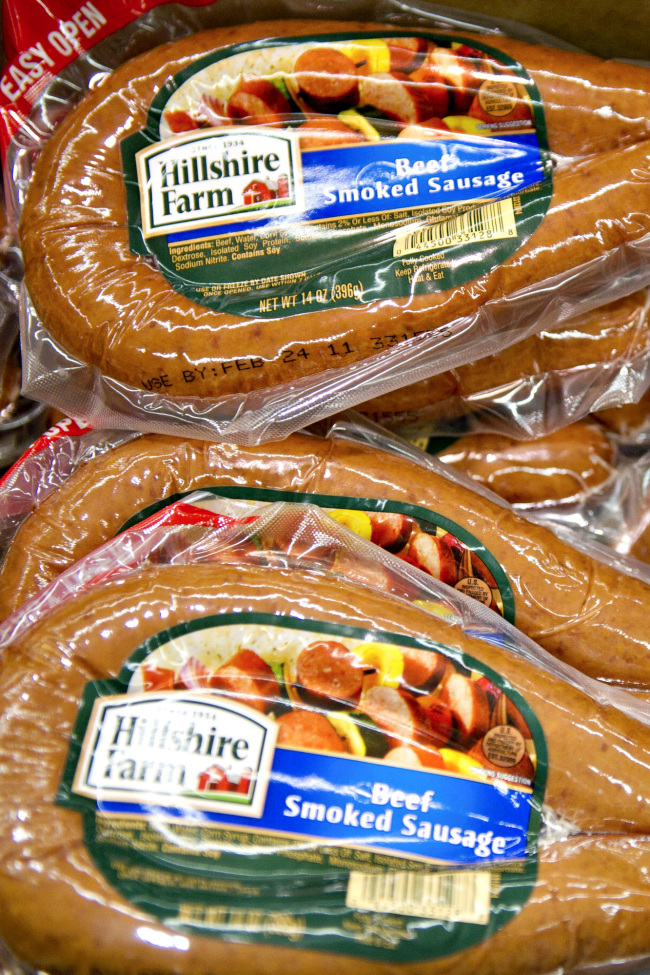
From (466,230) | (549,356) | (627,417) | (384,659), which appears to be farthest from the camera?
(627,417)

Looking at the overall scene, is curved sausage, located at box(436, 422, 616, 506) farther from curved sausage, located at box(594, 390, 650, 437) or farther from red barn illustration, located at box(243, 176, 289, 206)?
red barn illustration, located at box(243, 176, 289, 206)

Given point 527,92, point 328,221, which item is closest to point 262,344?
point 328,221

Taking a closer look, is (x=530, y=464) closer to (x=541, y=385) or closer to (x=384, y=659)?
(x=541, y=385)

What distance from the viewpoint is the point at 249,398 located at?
1210mm

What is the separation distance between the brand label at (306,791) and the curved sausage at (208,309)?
1.42 ft

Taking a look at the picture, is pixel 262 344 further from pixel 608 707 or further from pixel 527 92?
pixel 608 707

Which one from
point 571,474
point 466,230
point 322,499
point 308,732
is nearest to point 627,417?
point 571,474

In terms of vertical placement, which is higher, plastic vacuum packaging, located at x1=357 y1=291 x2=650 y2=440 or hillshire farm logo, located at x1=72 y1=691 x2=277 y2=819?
plastic vacuum packaging, located at x1=357 y1=291 x2=650 y2=440

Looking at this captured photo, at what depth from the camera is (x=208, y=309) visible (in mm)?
1184

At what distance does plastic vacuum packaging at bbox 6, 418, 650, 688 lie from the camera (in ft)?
3.97

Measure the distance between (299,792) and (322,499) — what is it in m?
0.47

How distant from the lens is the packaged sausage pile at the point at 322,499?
903 mm

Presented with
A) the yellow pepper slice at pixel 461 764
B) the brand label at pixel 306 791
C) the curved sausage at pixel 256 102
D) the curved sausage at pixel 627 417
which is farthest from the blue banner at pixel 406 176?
the yellow pepper slice at pixel 461 764

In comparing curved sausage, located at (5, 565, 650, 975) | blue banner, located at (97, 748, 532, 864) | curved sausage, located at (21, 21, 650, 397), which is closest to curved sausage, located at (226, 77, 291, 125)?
curved sausage, located at (21, 21, 650, 397)
